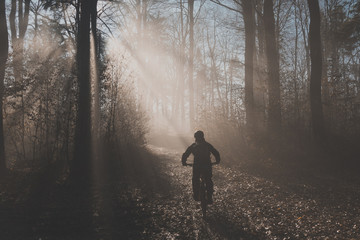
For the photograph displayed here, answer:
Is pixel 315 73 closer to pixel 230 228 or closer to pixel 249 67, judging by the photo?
pixel 249 67

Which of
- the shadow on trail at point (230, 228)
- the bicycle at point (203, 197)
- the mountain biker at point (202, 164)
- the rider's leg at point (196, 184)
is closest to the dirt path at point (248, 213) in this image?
the shadow on trail at point (230, 228)

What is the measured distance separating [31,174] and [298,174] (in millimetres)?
8920

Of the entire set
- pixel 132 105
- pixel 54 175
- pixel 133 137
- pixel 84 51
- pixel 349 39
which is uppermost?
pixel 349 39

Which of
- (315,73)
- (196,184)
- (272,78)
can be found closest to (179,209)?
(196,184)

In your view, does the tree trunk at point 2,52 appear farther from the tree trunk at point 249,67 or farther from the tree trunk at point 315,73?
Result: the tree trunk at point 315,73

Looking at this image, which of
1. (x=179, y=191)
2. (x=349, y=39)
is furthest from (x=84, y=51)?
(x=349, y=39)

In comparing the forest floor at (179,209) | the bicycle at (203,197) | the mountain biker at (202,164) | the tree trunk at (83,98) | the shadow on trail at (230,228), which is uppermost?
the tree trunk at (83,98)

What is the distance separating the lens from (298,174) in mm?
9922

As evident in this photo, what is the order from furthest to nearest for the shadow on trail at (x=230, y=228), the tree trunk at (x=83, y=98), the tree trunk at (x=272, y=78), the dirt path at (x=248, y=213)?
the tree trunk at (x=272, y=78) → the tree trunk at (x=83, y=98) → the dirt path at (x=248, y=213) → the shadow on trail at (x=230, y=228)

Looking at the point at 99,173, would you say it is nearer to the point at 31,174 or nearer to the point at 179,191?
the point at 31,174

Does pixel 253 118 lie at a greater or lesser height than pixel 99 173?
greater

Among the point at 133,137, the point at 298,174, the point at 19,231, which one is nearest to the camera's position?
the point at 19,231

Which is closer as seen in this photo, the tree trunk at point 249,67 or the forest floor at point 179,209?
the forest floor at point 179,209

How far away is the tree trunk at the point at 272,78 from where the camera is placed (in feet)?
43.4
